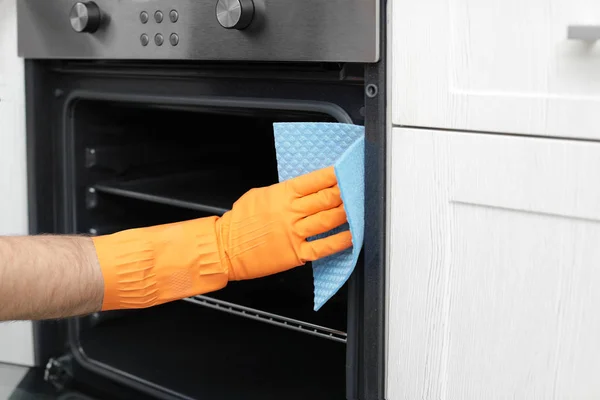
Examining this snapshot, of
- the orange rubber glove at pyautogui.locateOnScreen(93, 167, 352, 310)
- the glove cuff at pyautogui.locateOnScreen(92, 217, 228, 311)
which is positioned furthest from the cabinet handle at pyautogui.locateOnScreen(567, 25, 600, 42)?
the glove cuff at pyautogui.locateOnScreen(92, 217, 228, 311)

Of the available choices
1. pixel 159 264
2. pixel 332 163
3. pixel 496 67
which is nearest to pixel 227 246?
pixel 159 264

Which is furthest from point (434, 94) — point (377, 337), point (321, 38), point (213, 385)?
point (213, 385)

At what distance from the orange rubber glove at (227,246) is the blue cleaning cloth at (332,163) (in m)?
0.03

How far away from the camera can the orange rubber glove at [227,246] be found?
1022 mm

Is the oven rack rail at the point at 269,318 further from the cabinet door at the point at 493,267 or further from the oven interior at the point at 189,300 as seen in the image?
the cabinet door at the point at 493,267

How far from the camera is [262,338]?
1600 millimetres

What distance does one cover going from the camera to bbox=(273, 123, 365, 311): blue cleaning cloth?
97cm

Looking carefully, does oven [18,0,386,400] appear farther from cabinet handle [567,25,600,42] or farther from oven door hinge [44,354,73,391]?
cabinet handle [567,25,600,42]

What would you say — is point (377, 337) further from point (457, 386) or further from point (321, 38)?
point (321, 38)

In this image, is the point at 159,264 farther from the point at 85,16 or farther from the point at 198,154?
the point at 198,154

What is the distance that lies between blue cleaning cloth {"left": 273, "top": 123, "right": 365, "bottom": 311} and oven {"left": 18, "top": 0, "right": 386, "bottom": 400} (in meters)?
0.02

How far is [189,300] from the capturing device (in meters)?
1.46

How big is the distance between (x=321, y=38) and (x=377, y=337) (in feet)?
1.44

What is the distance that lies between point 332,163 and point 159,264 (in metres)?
0.32
